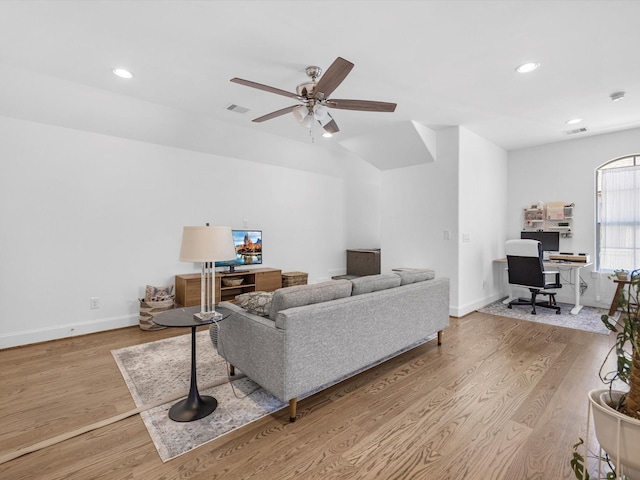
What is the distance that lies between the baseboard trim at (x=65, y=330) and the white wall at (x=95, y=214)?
0.03 ft

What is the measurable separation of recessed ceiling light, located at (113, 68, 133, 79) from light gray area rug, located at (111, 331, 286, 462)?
2.70 metres

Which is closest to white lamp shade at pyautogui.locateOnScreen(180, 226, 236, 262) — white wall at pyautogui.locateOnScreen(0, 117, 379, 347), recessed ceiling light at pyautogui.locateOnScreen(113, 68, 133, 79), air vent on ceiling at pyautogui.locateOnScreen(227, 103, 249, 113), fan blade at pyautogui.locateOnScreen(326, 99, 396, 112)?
fan blade at pyautogui.locateOnScreen(326, 99, 396, 112)

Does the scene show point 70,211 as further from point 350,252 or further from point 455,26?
point 350,252

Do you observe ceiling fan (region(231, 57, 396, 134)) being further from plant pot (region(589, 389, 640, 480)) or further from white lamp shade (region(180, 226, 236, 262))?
plant pot (region(589, 389, 640, 480))

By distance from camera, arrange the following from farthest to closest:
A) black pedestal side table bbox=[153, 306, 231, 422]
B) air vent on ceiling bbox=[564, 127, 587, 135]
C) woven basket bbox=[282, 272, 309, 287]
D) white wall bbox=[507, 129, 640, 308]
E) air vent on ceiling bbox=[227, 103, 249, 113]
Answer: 1. woven basket bbox=[282, 272, 309, 287]
2. white wall bbox=[507, 129, 640, 308]
3. air vent on ceiling bbox=[564, 127, 587, 135]
4. air vent on ceiling bbox=[227, 103, 249, 113]
5. black pedestal side table bbox=[153, 306, 231, 422]

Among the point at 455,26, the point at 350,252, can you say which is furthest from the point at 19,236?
the point at 350,252

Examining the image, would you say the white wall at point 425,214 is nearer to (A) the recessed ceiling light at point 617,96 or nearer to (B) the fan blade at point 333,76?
(A) the recessed ceiling light at point 617,96

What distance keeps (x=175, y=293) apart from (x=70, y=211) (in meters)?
1.62

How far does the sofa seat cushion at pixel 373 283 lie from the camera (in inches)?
103

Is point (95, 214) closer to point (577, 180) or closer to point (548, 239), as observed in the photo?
point (548, 239)

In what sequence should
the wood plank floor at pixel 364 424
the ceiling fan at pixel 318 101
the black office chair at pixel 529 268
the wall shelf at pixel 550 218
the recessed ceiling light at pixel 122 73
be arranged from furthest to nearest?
the wall shelf at pixel 550 218 < the black office chair at pixel 529 268 < the recessed ceiling light at pixel 122 73 < the ceiling fan at pixel 318 101 < the wood plank floor at pixel 364 424

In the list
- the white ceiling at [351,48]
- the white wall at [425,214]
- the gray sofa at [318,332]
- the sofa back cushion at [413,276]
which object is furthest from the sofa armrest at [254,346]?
the white wall at [425,214]

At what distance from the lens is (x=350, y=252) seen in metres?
7.23

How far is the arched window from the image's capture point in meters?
4.73
